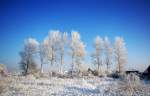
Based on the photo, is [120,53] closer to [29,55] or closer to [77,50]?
[77,50]

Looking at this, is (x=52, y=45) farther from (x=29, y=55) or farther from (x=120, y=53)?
(x=120, y=53)

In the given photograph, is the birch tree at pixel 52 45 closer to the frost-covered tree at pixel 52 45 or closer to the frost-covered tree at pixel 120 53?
the frost-covered tree at pixel 52 45

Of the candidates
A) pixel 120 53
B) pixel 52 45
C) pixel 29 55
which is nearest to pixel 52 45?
pixel 52 45

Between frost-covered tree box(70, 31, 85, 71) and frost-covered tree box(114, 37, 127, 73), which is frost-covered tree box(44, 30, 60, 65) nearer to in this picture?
frost-covered tree box(70, 31, 85, 71)

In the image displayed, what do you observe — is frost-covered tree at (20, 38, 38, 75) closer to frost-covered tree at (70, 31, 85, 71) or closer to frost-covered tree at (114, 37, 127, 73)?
frost-covered tree at (70, 31, 85, 71)

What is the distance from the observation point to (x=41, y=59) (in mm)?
28875

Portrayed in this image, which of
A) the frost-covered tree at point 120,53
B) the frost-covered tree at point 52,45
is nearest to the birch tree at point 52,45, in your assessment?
the frost-covered tree at point 52,45

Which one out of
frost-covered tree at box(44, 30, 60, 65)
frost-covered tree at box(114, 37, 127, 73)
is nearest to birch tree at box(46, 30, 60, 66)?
frost-covered tree at box(44, 30, 60, 65)

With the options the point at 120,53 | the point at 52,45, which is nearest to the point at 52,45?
the point at 52,45

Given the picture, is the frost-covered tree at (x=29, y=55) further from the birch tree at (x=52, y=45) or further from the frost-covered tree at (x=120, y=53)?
the frost-covered tree at (x=120, y=53)

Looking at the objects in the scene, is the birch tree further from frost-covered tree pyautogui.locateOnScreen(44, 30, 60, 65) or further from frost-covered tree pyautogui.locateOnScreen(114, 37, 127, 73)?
frost-covered tree pyautogui.locateOnScreen(114, 37, 127, 73)

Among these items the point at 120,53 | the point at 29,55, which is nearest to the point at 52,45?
the point at 29,55

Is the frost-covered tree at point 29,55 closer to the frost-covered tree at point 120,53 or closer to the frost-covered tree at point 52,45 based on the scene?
the frost-covered tree at point 52,45

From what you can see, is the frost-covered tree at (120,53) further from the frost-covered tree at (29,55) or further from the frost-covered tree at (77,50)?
the frost-covered tree at (29,55)
